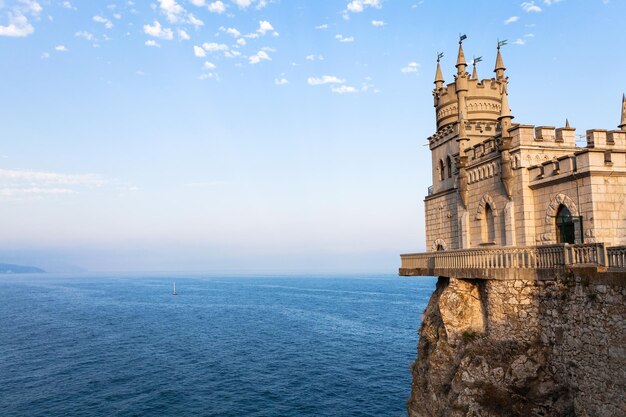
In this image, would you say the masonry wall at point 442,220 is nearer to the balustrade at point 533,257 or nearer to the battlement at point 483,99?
the balustrade at point 533,257

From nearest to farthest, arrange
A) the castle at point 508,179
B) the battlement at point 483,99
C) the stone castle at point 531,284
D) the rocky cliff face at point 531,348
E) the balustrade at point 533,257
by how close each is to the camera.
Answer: the rocky cliff face at point 531,348 → the balustrade at point 533,257 → the stone castle at point 531,284 → the castle at point 508,179 → the battlement at point 483,99

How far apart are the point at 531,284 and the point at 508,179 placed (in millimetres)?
6588

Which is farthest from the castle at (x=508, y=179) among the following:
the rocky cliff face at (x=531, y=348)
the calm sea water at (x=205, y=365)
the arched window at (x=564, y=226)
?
the calm sea water at (x=205, y=365)

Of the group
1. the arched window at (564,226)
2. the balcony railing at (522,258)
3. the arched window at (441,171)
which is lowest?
the balcony railing at (522,258)

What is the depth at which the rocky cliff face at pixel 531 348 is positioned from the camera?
15969 mm

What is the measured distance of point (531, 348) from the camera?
64.0 feet

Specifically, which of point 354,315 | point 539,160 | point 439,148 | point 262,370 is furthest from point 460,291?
point 354,315

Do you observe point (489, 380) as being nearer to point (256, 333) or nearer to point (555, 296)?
point (555, 296)

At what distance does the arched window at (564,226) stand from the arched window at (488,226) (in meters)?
4.15

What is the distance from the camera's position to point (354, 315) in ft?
322

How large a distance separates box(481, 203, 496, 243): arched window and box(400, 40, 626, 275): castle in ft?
0.19

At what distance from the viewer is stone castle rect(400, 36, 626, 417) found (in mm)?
16578

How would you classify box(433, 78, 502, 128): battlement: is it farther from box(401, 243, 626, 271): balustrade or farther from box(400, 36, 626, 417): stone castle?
box(401, 243, 626, 271): balustrade

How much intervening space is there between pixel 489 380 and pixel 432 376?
174 inches
